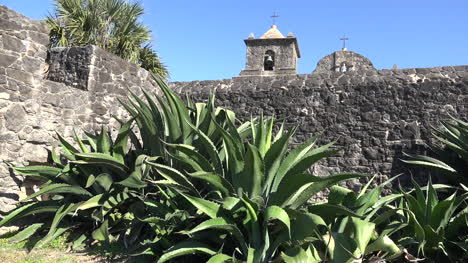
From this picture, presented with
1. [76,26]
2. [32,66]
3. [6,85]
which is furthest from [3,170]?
[76,26]

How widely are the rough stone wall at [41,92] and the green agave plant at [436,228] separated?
376 cm

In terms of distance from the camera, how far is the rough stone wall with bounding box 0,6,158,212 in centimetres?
521

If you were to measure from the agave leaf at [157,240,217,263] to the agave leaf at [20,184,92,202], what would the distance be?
1.69 metres

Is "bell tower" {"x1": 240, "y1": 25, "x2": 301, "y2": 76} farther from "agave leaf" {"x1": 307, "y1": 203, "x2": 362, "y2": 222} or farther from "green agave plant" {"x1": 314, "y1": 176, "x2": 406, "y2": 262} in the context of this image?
"agave leaf" {"x1": 307, "y1": 203, "x2": 362, "y2": 222}

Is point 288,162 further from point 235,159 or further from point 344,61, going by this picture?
point 344,61

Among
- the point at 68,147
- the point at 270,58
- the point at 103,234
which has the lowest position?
the point at 103,234

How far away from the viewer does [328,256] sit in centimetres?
360

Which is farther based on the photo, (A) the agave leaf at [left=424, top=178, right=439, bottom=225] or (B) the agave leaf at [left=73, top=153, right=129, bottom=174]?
(B) the agave leaf at [left=73, top=153, right=129, bottom=174]

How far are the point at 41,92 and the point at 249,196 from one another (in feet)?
10.9

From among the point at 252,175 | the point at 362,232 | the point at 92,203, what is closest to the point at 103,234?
the point at 92,203

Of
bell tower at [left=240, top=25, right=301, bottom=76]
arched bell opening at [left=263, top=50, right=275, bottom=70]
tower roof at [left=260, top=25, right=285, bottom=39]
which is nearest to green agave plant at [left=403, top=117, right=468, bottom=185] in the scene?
bell tower at [left=240, top=25, right=301, bottom=76]

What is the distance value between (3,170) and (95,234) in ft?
5.18

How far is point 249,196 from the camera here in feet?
12.3

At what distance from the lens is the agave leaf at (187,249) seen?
3.45m
